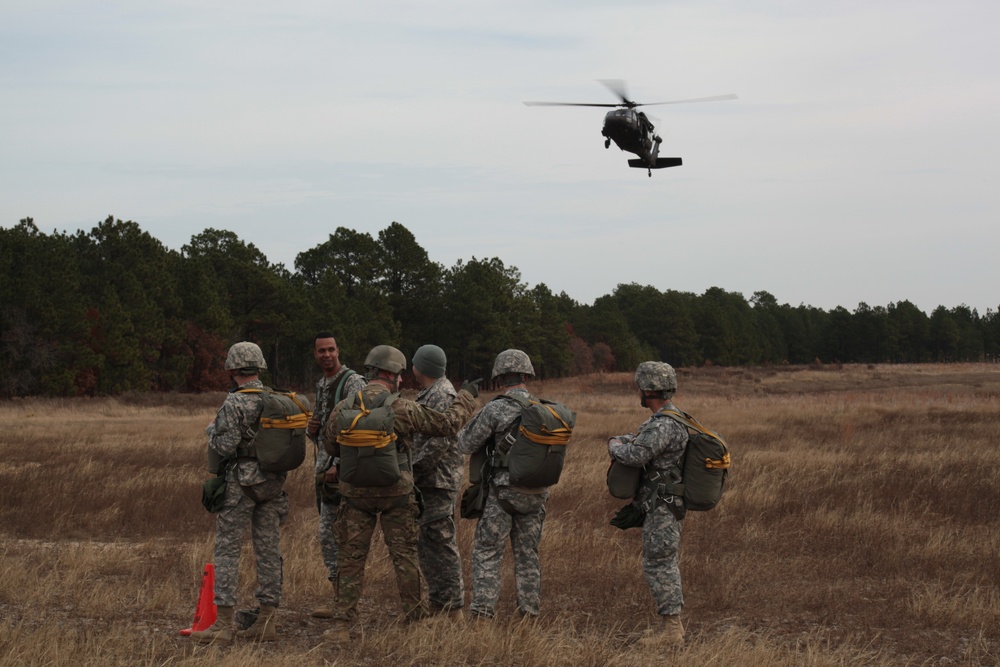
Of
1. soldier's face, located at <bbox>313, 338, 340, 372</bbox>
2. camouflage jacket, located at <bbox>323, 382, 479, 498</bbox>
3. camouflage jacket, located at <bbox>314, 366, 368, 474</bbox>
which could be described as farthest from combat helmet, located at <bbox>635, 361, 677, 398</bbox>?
soldier's face, located at <bbox>313, 338, 340, 372</bbox>

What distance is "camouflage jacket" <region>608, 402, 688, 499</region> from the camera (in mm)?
6656

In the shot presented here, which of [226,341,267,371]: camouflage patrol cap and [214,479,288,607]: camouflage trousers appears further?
[226,341,267,371]: camouflage patrol cap

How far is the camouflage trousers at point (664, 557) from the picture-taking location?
6.73 m

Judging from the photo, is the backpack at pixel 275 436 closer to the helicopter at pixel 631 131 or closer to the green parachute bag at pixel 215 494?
the green parachute bag at pixel 215 494

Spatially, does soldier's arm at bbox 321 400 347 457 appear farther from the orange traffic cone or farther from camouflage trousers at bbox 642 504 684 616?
camouflage trousers at bbox 642 504 684 616

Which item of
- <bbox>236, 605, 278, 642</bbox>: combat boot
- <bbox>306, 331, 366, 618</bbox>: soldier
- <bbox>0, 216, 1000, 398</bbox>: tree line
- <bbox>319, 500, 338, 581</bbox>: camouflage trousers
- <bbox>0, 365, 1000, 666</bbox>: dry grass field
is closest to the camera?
<bbox>0, 365, 1000, 666</bbox>: dry grass field

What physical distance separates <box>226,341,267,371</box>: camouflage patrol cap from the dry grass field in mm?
1844

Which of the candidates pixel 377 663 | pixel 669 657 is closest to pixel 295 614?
pixel 377 663

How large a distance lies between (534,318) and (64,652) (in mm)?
76461

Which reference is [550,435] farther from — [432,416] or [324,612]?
[324,612]

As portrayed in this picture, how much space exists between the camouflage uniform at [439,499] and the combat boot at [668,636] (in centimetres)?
133

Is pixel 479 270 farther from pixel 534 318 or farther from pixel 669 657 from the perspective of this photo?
pixel 669 657

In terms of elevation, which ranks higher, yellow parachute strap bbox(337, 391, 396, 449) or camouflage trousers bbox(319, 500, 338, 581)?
yellow parachute strap bbox(337, 391, 396, 449)

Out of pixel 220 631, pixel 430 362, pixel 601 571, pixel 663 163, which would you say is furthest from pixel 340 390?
pixel 663 163
